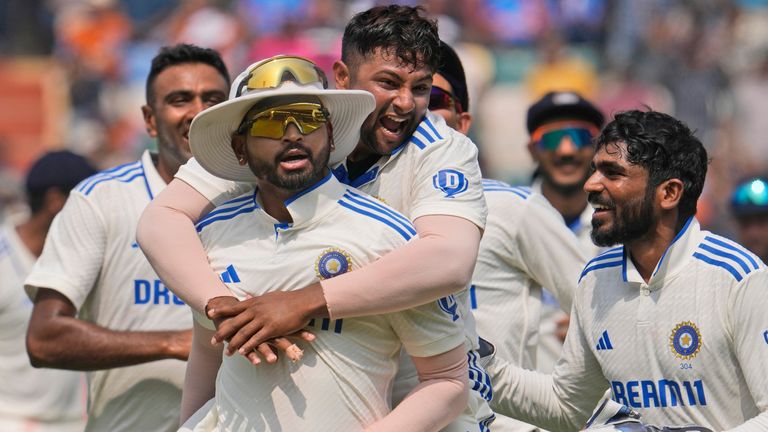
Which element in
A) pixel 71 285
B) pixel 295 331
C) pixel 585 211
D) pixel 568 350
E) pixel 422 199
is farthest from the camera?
pixel 585 211

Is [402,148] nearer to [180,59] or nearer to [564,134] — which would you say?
[180,59]

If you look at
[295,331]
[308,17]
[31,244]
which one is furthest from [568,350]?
[308,17]

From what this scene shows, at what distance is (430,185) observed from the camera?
436 cm

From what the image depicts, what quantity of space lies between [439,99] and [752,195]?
2.69 m

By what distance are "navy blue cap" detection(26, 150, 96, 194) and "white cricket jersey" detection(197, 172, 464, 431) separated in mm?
3899

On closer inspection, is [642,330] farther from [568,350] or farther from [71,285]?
[71,285]

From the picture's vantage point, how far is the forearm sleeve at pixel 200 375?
442cm

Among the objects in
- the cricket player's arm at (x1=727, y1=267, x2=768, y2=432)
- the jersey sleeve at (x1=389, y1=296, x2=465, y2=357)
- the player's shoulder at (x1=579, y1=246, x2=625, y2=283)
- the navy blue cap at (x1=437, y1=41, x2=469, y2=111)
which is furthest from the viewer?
the navy blue cap at (x1=437, y1=41, x2=469, y2=111)

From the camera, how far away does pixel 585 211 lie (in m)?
7.67

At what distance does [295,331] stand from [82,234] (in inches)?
88.3

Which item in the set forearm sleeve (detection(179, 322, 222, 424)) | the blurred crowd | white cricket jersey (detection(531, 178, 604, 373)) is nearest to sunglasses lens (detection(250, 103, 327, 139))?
→ forearm sleeve (detection(179, 322, 222, 424))

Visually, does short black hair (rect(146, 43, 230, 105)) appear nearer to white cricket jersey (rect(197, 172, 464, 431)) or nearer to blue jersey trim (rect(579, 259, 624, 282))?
blue jersey trim (rect(579, 259, 624, 282))

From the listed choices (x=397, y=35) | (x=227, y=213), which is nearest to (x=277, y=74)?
(x=227, y=213)

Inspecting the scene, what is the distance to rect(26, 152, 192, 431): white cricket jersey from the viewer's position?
593 centimetres
